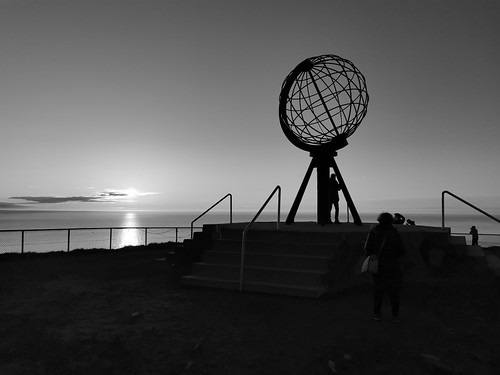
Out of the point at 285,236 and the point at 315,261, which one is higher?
the point at 285,236

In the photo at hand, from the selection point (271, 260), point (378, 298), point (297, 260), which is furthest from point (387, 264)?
point (271, 260)

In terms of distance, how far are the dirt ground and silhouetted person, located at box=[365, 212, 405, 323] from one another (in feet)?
1.04

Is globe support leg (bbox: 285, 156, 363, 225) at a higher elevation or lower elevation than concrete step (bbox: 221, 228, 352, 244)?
higher

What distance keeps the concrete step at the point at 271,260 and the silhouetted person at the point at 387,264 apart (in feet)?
5.98

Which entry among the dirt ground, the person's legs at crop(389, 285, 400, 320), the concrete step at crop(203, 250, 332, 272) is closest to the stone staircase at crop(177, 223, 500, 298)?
the concrete step at crop(203, 250, 332, 272)

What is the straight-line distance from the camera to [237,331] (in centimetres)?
523

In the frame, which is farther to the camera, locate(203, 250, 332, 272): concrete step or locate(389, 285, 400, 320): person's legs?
locate(203, 250, 332, 272): concrete step

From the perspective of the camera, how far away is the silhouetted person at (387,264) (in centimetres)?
566

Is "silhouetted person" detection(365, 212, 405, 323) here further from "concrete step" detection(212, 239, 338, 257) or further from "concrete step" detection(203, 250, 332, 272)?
"concrete step" detection(212, 239, 338, 257)

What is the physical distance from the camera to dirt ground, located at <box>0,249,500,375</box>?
4.11 m

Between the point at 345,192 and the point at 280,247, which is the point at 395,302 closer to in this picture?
the point at 280,247

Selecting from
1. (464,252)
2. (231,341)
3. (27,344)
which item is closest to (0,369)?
→ (27,344)

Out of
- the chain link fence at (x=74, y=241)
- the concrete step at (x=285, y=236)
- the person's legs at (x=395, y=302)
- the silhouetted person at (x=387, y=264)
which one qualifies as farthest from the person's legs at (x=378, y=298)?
the chain link fence at (x=74, y=241)

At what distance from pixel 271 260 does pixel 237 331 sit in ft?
9.94
